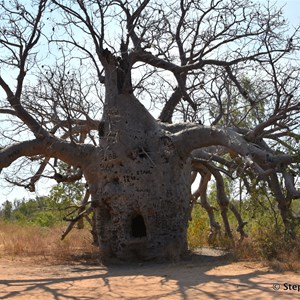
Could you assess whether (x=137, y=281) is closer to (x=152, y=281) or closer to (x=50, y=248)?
(x=152, y=281)

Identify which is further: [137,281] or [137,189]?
[137,189]

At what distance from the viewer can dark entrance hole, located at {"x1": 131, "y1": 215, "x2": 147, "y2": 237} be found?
8.13 meters

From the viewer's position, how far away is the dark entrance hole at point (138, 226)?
8133 millimetres

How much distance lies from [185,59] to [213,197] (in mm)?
8773

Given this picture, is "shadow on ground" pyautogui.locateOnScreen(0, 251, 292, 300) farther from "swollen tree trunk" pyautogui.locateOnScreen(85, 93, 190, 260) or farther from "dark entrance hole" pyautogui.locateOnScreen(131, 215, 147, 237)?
"dark entrance hole" pyautogui.locateOnScreen(131, 215, 147, 237)

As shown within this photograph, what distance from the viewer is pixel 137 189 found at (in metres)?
7.84

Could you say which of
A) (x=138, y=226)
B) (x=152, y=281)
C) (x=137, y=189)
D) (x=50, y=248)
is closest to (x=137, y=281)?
(x=152, y=281)

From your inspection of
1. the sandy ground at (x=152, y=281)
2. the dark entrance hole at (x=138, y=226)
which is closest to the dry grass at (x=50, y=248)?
the dark entrance hole at (x=138, y=226)

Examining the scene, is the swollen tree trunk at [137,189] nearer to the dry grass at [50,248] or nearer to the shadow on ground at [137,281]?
the shadow on ground at [137,281]

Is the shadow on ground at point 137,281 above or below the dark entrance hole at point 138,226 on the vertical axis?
below

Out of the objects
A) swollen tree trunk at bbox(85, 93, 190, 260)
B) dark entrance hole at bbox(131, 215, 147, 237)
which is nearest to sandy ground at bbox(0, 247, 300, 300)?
swollen tree trunk at bbox(85, 93, 190, 260)

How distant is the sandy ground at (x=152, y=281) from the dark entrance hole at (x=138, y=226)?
72cm

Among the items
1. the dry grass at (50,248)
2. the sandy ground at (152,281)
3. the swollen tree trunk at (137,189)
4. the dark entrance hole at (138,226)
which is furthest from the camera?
the dry grass at (50,248)

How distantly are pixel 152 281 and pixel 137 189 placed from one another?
90.7 inches
